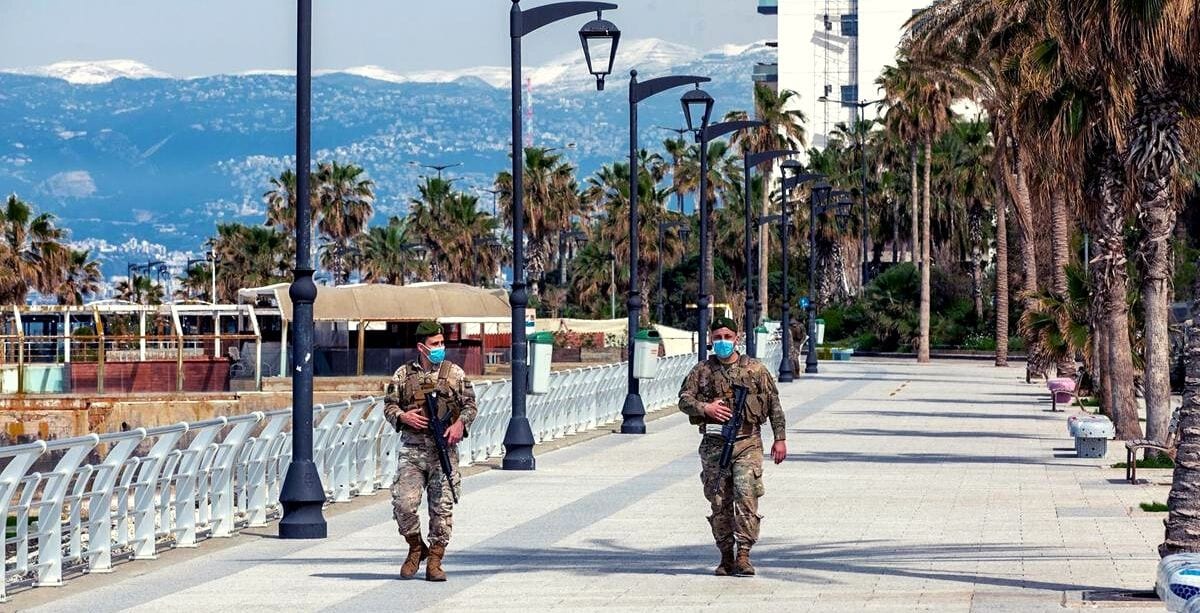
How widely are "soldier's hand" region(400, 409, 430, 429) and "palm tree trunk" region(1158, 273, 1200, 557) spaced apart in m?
4.38

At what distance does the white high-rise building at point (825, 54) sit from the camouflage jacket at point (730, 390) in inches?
4840

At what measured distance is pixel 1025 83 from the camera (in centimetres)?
2478

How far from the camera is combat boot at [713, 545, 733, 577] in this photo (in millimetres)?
12217

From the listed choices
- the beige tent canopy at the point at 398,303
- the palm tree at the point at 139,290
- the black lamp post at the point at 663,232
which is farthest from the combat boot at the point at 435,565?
the palm tree at the point at 139,290

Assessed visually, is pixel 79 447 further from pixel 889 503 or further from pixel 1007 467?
pixel 1007 467

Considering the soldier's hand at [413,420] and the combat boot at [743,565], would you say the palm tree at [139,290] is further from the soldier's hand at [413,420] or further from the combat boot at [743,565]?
the combat boot at [743,565]

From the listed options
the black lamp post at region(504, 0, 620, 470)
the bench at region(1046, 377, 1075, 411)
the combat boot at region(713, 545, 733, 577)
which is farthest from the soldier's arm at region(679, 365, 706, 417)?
the bench at region(1046, 377, 1075, 411)

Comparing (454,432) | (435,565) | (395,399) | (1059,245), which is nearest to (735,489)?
(454,432)

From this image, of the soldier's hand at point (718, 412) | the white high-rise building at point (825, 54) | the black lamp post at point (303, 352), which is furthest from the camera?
the white high-rise building at point (825, 54)

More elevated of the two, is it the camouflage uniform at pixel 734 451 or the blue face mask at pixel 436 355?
the blue face mask at pixel 436 355

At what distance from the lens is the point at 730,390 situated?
1223cm

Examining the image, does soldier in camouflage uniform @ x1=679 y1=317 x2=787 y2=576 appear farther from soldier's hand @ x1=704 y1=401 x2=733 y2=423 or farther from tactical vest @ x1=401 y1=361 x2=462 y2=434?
tactical vest @ x1=401 y1=361 x2=462 y2=434

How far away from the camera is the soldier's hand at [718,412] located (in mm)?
12055

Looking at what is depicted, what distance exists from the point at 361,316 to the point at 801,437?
2990 cm
